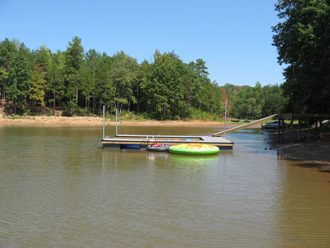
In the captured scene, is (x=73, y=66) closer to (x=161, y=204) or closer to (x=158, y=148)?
(x=158, y=148)

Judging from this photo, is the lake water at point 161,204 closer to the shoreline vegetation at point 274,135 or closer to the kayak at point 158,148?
the shoreline vegetation at point 274,135

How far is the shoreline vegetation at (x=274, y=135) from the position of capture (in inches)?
721

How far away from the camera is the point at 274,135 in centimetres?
3603

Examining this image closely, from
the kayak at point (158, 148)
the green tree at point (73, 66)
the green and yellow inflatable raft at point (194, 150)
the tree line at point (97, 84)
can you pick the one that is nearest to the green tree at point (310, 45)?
the green and yellow inflatable raft at point (194, 150)

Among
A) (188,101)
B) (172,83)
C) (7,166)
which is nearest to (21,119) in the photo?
(172,83)

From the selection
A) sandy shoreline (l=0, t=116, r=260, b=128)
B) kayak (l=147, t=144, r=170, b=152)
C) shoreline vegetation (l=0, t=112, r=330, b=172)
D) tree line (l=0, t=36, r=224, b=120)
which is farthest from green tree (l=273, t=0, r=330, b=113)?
tree line (l=0, t=36, r=224, b=120)

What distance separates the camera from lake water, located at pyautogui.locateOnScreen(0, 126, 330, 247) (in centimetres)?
724

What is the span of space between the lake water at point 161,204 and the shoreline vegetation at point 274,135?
7.27ft

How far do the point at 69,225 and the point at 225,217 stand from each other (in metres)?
4.47

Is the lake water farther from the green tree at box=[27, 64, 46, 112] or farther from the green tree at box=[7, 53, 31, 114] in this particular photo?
the green tree at box=[27, 64, 46, 112]

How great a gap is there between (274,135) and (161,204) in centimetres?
2976

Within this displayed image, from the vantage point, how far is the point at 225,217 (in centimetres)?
858

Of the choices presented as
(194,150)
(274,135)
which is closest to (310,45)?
(194,150)

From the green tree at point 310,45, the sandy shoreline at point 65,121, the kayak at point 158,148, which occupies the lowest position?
the kayak at point 158,148
